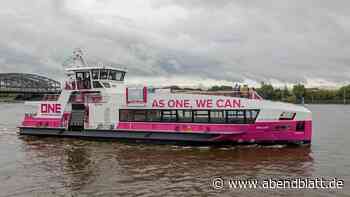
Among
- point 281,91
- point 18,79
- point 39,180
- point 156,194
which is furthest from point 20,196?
point 18,79

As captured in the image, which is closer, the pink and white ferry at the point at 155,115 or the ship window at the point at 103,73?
the pink and white ferry at the point at 155,115

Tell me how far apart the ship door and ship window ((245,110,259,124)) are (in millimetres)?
11176

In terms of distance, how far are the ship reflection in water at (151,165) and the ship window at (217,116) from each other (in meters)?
1.67

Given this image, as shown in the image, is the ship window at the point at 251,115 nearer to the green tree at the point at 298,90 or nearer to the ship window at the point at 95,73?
the ship window at the point at 95,73

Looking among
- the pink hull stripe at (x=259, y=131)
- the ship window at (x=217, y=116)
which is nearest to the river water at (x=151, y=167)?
the pink hull stripe at (x=259, y=131)

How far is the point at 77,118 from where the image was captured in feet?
87.1

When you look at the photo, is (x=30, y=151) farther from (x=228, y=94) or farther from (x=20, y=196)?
(x=228, y=94)

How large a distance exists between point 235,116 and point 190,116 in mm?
2743

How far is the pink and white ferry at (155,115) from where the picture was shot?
72.7 feet

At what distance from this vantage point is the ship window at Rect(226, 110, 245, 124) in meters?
22.5

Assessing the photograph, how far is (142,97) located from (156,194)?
1167 cm

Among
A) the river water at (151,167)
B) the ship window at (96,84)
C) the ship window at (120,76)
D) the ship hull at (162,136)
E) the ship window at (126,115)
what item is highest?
the ship window at (120,76)

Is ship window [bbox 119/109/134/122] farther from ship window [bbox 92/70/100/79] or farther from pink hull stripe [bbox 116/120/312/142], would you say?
pink hull stripe [bbox 116/120/312/142]

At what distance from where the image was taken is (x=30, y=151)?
22453 mm
